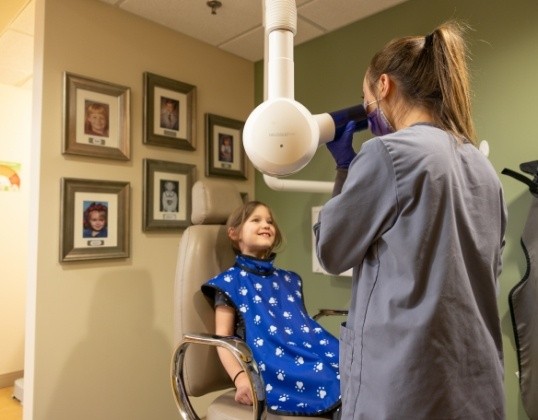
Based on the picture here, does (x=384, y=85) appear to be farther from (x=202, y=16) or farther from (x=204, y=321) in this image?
(x=202, y=16)

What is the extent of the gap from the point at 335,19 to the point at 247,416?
73.6 inches

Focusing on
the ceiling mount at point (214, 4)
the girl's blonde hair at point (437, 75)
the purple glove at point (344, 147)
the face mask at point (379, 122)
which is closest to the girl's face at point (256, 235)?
the purple glove at point (344, 147)

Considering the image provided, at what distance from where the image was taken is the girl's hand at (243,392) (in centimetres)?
129

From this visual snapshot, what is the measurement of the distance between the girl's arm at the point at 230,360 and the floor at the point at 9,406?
67.8 inches

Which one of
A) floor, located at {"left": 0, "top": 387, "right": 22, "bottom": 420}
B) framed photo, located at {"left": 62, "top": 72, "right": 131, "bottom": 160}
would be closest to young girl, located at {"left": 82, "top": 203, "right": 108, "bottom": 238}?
framed photo, located at {"left": 62, "top": 72, "right": 131, "bottom": 160}

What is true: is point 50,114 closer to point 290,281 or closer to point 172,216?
point 172,216

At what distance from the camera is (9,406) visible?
8.45 feet

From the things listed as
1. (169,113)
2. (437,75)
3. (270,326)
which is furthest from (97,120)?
(437,75)

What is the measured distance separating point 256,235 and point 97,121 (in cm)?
93

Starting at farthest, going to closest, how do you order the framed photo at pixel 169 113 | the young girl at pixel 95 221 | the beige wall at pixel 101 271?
the framed photo at pixel 169 113
the young girl at pixel 95 221
the beige wall at pixel 101 271

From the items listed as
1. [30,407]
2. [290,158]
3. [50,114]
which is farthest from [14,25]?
[290,158]

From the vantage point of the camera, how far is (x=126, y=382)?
6.51 ft

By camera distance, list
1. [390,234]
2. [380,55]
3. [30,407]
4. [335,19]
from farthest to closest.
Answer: [335,19] < [30,407] < [380,55] < [390,234]

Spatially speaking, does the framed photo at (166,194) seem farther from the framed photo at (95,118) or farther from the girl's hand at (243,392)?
the girl's hand at (243,392)
